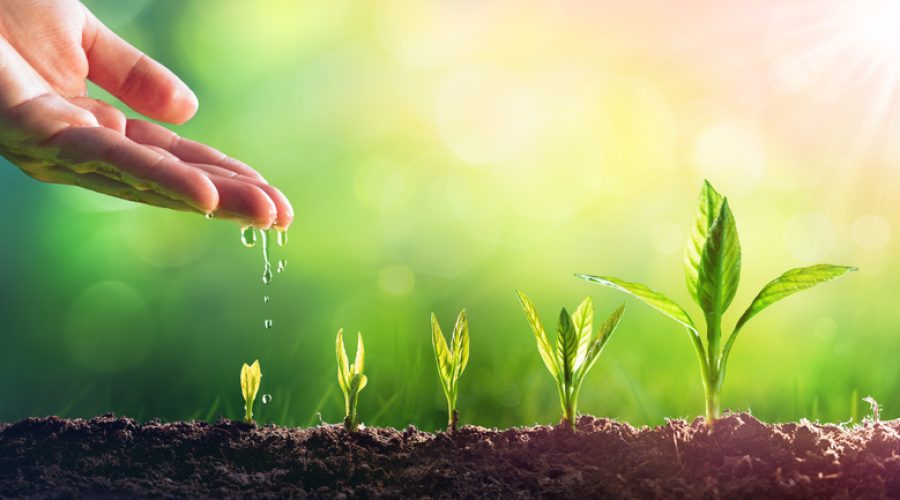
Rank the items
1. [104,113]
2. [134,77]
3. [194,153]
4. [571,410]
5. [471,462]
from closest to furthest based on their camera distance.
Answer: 1. [471,462]
2. [571,410]
3. [194,153]
4. [104,113]
5. [134,77]

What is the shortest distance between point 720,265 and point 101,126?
164 centimetres

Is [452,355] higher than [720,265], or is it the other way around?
[720,265]

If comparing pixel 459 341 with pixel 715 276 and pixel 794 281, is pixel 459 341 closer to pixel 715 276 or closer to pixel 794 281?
pixel 715 276

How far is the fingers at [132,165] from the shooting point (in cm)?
167

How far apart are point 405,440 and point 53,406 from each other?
5.28ft

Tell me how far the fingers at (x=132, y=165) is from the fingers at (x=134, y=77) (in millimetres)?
642

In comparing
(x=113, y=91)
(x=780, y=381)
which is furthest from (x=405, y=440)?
(x=113, y=91)

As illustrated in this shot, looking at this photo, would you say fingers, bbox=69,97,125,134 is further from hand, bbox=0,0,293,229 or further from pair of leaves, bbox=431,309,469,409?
pair of leaves, bbox=431,309,469,409

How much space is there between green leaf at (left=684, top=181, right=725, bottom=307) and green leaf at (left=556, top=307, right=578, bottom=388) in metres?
0.28

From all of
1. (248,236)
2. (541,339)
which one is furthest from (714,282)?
(248,236)

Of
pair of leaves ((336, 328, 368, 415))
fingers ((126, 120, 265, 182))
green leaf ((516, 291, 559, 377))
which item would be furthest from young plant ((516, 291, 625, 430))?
fingers ((126, 120, 265, 182))

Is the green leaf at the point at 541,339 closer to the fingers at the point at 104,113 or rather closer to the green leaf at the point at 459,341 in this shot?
the green leaf at the point at 459,341

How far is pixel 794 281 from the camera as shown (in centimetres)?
154

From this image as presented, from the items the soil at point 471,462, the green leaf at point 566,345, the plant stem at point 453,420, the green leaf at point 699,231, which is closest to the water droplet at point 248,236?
the soil at point 471,462
